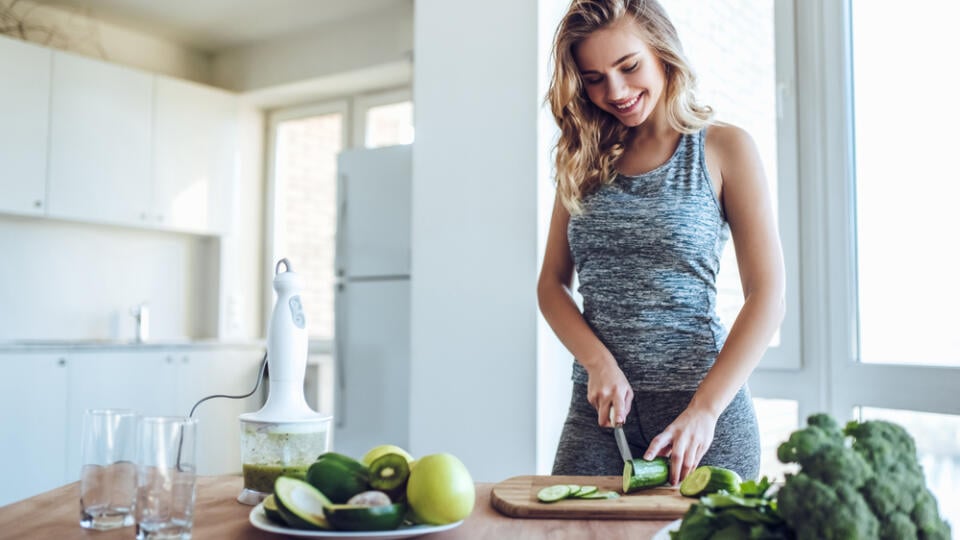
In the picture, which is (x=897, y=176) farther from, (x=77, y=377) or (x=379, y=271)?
(x=77, y=377)

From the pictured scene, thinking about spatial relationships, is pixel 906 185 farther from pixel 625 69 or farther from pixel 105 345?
pixel 105 345

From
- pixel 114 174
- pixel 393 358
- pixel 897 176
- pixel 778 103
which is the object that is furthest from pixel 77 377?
pixel 897 176

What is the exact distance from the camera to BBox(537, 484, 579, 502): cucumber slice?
104 cm

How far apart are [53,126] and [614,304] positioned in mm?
3640

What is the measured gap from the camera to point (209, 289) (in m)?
5.30

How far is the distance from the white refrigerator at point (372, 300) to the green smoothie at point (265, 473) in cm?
265

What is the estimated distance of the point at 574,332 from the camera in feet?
4.94

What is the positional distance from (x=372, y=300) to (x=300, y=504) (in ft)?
9.92

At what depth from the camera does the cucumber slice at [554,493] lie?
104 centimetres

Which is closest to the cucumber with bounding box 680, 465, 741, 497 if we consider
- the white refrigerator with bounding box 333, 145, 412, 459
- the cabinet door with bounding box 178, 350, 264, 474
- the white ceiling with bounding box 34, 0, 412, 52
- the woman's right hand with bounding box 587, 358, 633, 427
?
the woman's right hand with bounding box 587, 358, 633, 427

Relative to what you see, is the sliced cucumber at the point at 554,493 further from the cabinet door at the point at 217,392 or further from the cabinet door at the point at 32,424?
the cabinet door at the point at 217,392

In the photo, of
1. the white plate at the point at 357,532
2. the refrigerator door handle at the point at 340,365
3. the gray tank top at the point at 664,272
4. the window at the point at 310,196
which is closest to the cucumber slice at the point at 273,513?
the white plate at the point at 357,532

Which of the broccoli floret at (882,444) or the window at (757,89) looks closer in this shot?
the broccoli floret at (882,444)

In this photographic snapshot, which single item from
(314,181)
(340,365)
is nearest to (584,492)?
(340,365)
